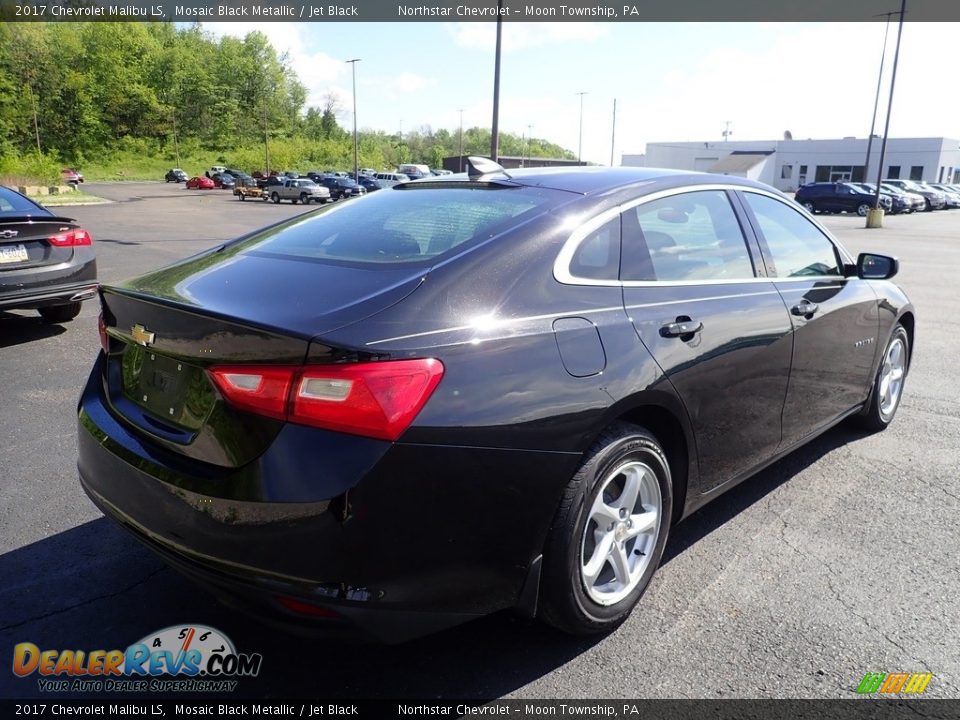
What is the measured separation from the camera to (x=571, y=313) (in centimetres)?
244

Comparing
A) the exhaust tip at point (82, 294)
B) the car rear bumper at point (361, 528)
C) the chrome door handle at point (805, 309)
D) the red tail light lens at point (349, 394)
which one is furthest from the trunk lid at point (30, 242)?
the chrome door handle at point (805, 309)

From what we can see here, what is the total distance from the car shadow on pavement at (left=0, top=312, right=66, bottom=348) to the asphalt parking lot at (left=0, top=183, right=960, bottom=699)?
275 cm

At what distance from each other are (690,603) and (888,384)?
288 centimetres

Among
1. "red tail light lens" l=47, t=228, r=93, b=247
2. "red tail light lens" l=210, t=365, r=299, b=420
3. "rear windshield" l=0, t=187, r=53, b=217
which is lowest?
"red tail light lens" l=47, t=228, r=93, b=247

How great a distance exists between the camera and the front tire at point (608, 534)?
234 cm

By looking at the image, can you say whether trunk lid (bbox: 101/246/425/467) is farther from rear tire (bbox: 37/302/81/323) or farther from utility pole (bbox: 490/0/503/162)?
utility pole (bbox: 490/0/503/162)

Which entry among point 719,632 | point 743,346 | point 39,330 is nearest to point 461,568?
point 719,632

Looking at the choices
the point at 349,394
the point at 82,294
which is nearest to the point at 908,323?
the point at 349,394

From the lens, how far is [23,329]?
7.31 metres

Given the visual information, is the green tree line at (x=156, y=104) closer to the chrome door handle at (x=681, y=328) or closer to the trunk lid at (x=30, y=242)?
the trunk lid at (x=30, y=242)

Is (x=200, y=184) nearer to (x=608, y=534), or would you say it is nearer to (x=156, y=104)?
(x=156, y=104)

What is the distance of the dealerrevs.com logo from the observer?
2.37 m

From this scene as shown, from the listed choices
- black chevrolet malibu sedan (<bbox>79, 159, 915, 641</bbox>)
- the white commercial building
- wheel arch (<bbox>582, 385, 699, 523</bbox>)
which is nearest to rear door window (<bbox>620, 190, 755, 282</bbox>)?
black chevrolet malibu sedan (<bbox>79, 159, 915, 641</bbox>)

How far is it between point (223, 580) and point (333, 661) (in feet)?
1.99
